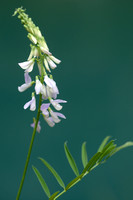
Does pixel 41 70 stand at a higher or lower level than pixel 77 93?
lower

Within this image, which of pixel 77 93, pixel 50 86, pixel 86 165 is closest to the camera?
pixel 50 86

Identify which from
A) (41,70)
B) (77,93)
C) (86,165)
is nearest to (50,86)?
(41,70)

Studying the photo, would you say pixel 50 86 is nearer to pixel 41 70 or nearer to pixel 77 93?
pixel 41 70

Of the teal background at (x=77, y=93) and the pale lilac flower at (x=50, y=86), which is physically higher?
the teal background at (x=77, y=93)

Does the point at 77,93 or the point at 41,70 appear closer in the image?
the point at 41,70

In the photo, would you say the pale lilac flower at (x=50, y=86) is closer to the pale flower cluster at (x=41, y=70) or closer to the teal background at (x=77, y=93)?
the pale flower cluster at (x=41, y=70)

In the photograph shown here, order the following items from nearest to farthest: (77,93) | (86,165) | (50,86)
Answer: (50,86)
(86,165)
(77,93)

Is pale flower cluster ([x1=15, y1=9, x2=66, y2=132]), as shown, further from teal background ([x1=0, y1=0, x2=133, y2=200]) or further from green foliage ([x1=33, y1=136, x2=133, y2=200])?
teal background ([x1=0, y1=0, x2=133, y2=200])

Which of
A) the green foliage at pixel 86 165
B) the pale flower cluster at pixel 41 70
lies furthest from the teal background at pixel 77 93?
the pale flower cluster at pixel 41 70

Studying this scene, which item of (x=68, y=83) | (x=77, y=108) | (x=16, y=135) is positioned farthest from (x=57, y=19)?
(x=16, y=135)
